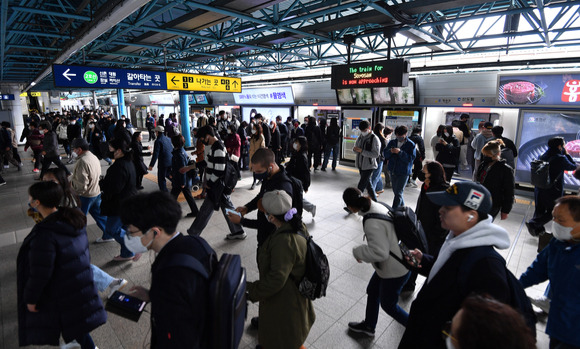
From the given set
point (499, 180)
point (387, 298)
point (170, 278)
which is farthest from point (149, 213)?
point (499, 180)

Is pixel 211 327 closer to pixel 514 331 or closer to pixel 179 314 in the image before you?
pixel 179 314

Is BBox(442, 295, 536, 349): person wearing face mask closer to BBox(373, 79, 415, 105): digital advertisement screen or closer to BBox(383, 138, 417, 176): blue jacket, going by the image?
BBox(383, 138, 417, 176): blue jacket

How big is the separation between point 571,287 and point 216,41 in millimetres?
9695

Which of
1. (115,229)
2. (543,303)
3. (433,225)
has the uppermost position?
(433,225)

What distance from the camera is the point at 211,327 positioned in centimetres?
148

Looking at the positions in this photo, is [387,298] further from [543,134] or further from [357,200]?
[543,134]

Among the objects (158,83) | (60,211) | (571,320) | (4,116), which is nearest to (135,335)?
(60,211)

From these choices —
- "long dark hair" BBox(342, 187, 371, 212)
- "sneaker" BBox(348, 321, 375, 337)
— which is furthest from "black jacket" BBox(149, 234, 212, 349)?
"sneaker" BBox(348, 321, 375, 337)

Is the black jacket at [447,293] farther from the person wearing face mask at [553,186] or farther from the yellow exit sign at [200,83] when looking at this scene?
the yellow exit sign at [200,83]

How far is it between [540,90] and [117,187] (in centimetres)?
983

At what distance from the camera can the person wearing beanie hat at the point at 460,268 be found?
1.51 metres

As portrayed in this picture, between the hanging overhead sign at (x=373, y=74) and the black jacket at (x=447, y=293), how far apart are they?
5.90 meters

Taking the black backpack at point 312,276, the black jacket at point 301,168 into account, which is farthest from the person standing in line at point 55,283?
the black jacket at point 301,168

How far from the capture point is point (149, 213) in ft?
5.31
